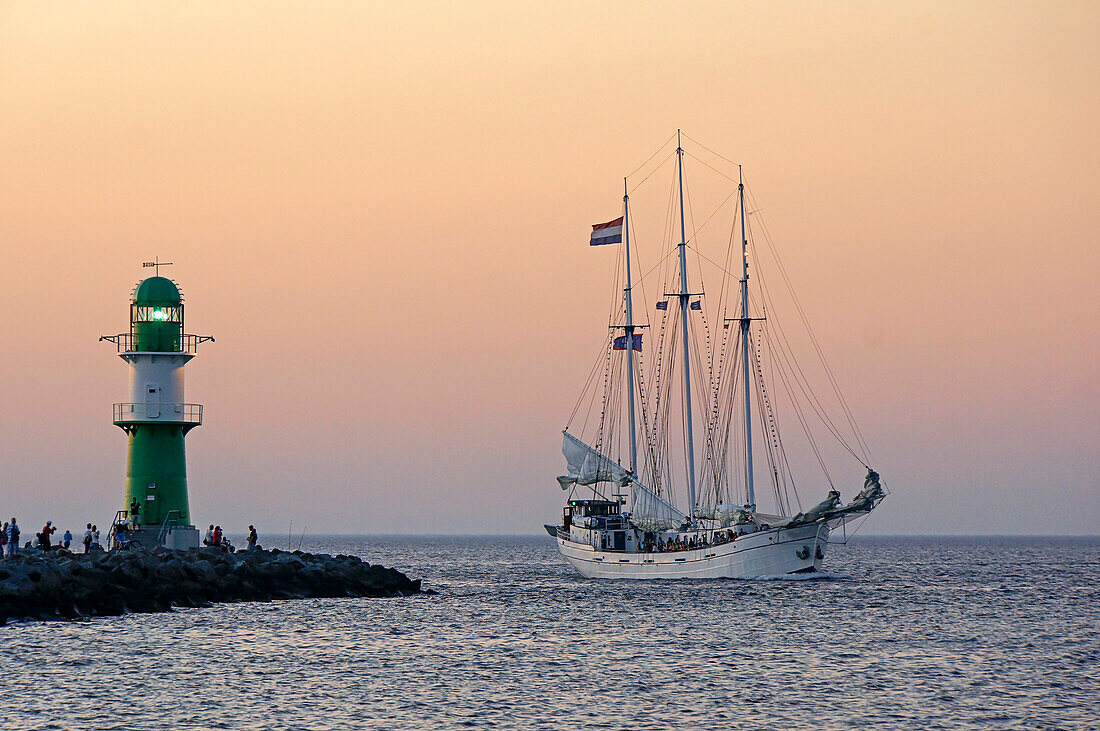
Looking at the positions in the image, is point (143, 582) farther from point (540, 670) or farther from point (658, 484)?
point (658, 484)

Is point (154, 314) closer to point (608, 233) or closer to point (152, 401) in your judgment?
point (152, 401)

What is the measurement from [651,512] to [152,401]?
3846 centimetres

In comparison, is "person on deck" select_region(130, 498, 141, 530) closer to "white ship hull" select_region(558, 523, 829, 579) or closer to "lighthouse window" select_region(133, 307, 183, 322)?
"lighthouse window" select_region(133, 307, 183, 322)

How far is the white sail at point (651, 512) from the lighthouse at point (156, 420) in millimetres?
34956

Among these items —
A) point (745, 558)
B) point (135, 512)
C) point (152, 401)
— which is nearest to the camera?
point (135, 512)

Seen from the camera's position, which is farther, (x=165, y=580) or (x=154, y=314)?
(x=154, y=314)

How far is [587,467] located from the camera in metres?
89.9

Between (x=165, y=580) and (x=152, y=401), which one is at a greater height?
(x=152, y=401)

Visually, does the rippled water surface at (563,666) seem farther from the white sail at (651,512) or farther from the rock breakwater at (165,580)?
the white sail at (651,512)

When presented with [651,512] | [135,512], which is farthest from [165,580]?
[651,512]

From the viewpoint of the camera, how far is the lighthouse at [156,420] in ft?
182

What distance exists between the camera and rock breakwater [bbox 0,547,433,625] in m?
47.4

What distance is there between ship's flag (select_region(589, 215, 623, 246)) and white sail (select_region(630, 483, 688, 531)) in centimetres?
1932

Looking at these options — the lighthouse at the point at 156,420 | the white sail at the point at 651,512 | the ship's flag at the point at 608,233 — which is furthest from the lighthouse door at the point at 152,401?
the white sail at the point at 651,512
